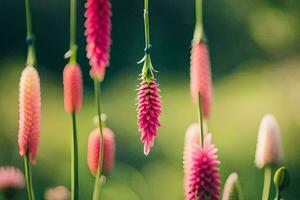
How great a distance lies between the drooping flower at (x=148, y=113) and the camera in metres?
0.84

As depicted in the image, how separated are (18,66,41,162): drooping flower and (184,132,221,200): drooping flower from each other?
0.20 metres

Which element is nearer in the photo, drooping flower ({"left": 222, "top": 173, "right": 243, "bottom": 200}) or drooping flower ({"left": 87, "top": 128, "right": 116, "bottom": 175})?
drooping flower ({"left": 222, "top": 173, "right": 243, "bottom": 200})

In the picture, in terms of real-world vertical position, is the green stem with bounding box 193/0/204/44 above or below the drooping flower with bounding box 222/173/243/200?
above

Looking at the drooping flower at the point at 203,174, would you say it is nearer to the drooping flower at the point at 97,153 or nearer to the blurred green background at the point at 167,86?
the drooping flower at the point at 97,153

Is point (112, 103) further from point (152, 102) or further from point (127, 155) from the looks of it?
point (152, 102)

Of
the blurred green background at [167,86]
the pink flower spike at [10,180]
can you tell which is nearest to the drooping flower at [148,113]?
the pink flower spike at [10,180]

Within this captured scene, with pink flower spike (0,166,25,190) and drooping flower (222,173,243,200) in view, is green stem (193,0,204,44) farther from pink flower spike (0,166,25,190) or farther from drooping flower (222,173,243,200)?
pink flower spike (0,166,25,190)

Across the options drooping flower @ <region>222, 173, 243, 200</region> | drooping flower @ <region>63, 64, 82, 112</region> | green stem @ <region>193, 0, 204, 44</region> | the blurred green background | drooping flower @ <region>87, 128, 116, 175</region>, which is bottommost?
drooping flower @ <region>222, 173, 243, 200</region>

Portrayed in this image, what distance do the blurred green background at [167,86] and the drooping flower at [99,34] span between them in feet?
3.25

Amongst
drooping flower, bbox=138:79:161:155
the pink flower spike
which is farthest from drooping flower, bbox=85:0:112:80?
the pink flower spike

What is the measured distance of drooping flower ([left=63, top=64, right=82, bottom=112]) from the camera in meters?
0.92

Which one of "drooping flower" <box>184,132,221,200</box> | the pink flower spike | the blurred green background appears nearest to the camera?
"drooping flower" <box>184,132,221,200</box>

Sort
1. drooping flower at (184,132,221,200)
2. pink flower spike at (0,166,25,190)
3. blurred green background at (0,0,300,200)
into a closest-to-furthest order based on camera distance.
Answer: drooping flower at (184,132,221,200) < pink flower spike at (0,166,25,190) < blurred green background at (0,0,300,200)

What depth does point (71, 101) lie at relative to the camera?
3.01 ft
